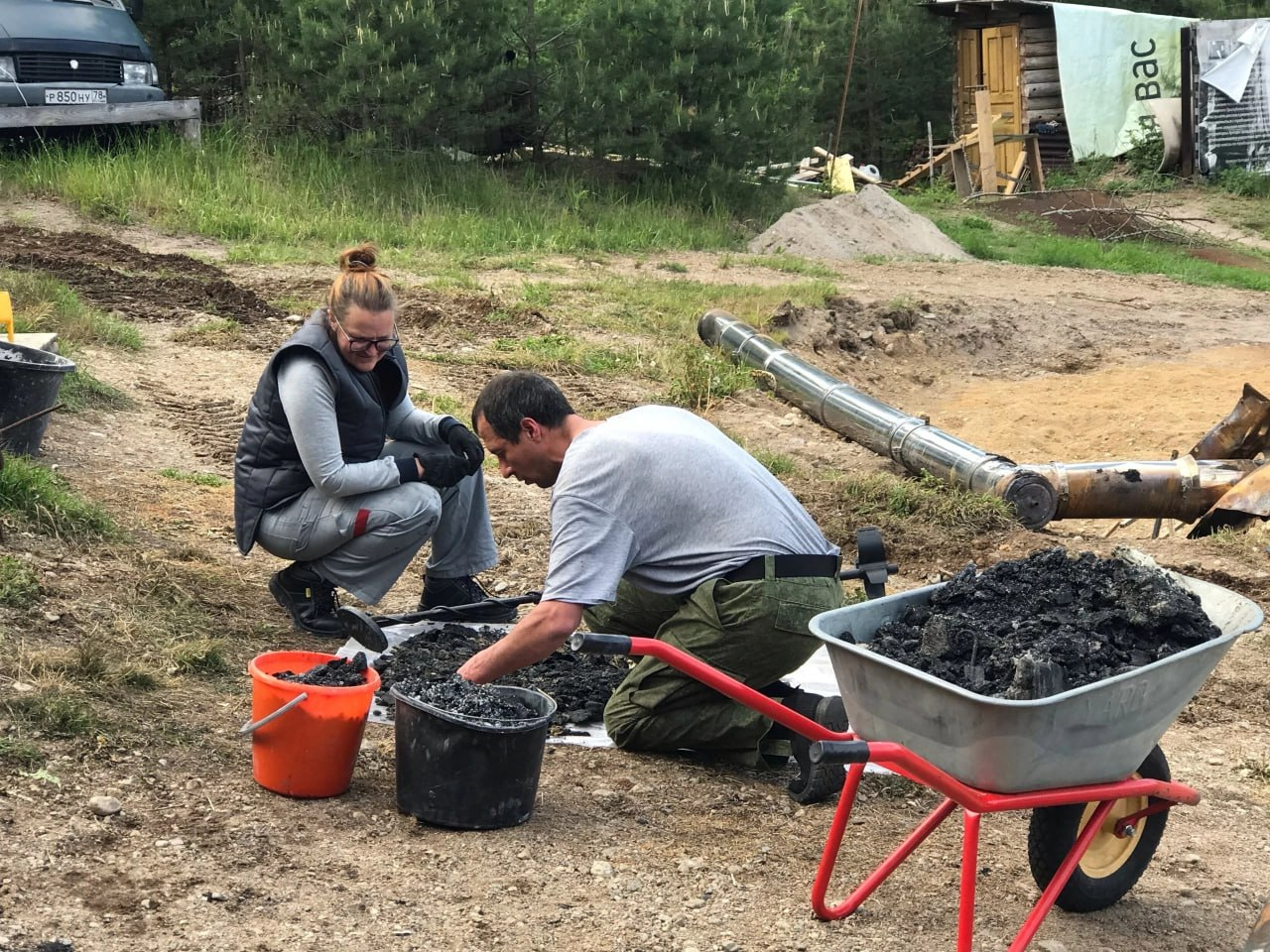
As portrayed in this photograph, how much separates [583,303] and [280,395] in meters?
6.72

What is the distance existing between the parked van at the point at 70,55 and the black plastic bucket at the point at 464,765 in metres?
10.8

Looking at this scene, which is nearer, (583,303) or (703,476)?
(703,476)

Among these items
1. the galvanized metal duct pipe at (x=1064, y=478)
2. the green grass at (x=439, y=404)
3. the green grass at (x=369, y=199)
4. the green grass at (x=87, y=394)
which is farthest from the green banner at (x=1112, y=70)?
the green grass at (x=87, y=394)

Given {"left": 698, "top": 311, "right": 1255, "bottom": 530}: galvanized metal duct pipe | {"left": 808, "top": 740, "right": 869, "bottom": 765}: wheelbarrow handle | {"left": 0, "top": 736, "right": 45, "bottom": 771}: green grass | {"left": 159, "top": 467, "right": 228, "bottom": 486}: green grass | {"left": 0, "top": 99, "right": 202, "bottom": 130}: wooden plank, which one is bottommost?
{"left": 698, "top": 311, "right": 1255, "bottom": 530}: galvanized metal duct pipe

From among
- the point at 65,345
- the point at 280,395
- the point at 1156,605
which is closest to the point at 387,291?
the point at 280,395

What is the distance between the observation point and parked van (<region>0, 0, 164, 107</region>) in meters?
12.4

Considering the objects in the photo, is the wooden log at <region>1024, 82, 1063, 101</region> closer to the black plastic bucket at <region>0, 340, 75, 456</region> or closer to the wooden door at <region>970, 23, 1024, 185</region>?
the wooden door at <region>970, 23, 1024, 185</region>

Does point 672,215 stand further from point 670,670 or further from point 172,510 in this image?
point 670,670

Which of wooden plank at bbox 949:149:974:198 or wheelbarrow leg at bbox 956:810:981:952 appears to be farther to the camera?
wooden plank at bbox 949:149:974:198

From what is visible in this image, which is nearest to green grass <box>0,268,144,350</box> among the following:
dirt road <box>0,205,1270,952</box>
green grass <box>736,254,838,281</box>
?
dirt road <box>0,205,1270,952</box>

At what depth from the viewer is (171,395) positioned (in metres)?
7.98

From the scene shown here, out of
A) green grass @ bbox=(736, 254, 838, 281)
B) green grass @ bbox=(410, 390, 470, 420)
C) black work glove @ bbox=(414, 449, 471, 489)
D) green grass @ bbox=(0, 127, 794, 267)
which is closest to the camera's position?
black work glove @ bbox=(414, 449, 471, 489)

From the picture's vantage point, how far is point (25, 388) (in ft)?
18.9

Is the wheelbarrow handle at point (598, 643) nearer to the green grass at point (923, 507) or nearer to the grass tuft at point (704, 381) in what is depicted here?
the green grass at point (923, 507)
